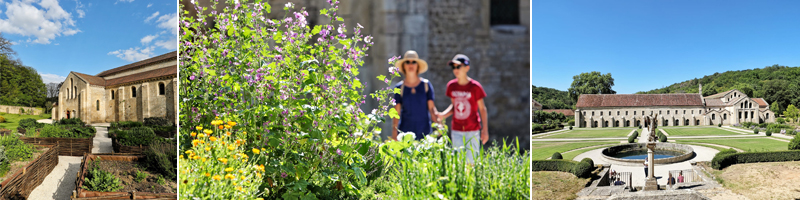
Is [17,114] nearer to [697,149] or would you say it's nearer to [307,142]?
[307,142]

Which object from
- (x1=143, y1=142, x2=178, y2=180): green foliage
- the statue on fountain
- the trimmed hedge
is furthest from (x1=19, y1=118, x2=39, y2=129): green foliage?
the trimmed hedge

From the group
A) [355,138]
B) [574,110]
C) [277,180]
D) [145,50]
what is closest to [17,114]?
[145,50]

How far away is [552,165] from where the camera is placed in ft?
16.3

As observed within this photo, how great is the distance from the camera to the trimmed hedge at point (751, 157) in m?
4.87

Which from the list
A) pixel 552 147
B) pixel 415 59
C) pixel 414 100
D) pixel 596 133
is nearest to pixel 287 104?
pixel 414 100

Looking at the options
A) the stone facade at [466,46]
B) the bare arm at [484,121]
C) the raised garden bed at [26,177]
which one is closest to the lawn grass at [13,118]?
the raised garden bed at [26,177]

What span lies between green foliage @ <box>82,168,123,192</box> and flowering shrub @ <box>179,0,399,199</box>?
0.70 m

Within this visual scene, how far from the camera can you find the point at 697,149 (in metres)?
4.91

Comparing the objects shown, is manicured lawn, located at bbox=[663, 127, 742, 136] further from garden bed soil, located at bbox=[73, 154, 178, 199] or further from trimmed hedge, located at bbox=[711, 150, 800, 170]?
garden bed soil, located at bbox=[73, 154, 178, 199]

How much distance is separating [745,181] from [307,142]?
5.80 meters

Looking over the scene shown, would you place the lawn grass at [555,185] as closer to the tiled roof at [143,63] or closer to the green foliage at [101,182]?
the tiled roof at [143,63]

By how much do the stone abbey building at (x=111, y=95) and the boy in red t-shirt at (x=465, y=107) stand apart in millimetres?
2919

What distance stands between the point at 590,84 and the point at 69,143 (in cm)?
600

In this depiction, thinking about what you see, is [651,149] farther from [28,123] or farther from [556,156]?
[28,123]
